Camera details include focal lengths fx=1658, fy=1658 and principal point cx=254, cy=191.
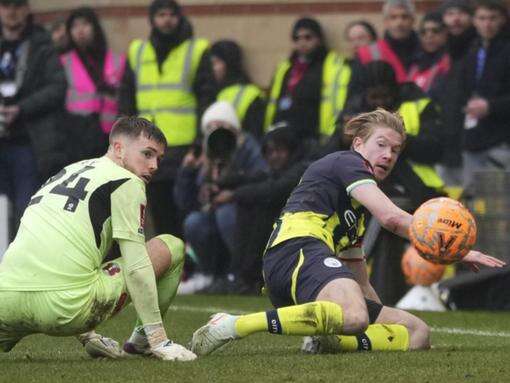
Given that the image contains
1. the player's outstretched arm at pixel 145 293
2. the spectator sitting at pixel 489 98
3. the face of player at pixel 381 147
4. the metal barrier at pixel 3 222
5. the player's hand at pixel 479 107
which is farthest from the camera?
the spectator sitting at pixel 489 98

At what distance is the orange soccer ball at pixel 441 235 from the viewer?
7.97 metres

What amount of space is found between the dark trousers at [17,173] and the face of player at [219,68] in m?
2.65

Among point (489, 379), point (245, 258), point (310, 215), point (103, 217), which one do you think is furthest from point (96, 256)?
point (245, 258)

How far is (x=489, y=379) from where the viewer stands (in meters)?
7.29

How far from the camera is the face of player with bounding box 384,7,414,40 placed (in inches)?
565

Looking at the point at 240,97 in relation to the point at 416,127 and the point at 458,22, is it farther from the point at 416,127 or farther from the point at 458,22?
the point at 416,127

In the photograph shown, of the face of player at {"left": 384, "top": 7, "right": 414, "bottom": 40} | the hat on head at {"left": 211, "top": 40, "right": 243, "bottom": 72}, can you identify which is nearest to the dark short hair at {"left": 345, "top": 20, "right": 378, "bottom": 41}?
the face of player at {"left": 384, "top": 7, "right": 414, "bottom": 40}

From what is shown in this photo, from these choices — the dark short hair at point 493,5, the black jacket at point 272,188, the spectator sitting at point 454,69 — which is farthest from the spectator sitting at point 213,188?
the dark short hair at point 493,5

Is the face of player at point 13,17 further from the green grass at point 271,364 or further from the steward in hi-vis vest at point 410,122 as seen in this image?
the green grass at point 271,364

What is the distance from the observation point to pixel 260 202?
14.2 meters

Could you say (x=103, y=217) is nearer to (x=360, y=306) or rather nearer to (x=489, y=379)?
(x=360, y=306)

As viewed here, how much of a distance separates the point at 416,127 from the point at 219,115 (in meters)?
2.40

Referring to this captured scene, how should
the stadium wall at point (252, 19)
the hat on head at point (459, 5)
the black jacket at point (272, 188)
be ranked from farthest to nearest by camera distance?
the stadium wall at point (252, 19)
the hat on head at point (459, 5)
the black jacket at point (272, 188)

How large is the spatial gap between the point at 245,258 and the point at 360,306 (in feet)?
20.7
